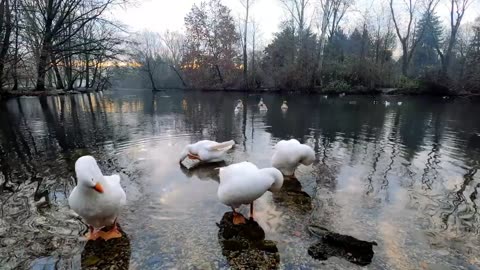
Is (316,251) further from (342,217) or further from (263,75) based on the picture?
(263,75)

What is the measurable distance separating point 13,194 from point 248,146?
623cm

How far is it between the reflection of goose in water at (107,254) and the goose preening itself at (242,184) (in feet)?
4.87

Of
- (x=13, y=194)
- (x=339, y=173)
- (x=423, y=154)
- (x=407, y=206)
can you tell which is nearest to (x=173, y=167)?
(x=13, y=194)

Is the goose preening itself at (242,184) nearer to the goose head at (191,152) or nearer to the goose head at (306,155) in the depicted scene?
the goose head at (306,155)

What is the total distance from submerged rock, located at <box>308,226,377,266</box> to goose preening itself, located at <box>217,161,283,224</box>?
108 cm

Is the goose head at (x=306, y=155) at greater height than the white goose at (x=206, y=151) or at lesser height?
greater

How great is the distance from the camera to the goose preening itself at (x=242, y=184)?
177 inches

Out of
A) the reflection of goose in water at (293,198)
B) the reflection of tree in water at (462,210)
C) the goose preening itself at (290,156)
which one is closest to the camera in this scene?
the reflection of tree in water at (462,210)

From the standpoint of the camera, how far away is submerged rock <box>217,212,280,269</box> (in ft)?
12.5

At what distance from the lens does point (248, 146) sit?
397 inches

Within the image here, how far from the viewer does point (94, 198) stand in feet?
12.8

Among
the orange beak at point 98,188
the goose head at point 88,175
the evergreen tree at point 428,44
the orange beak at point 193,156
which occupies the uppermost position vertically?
the evergreen tree at point 428,44

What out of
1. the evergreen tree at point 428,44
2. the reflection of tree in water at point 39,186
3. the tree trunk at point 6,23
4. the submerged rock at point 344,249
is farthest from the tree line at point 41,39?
the evergreen tree at point 428,44

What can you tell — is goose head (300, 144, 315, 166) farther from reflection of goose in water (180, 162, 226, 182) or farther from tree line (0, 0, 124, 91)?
tree line (0, 0, 124, 91)
